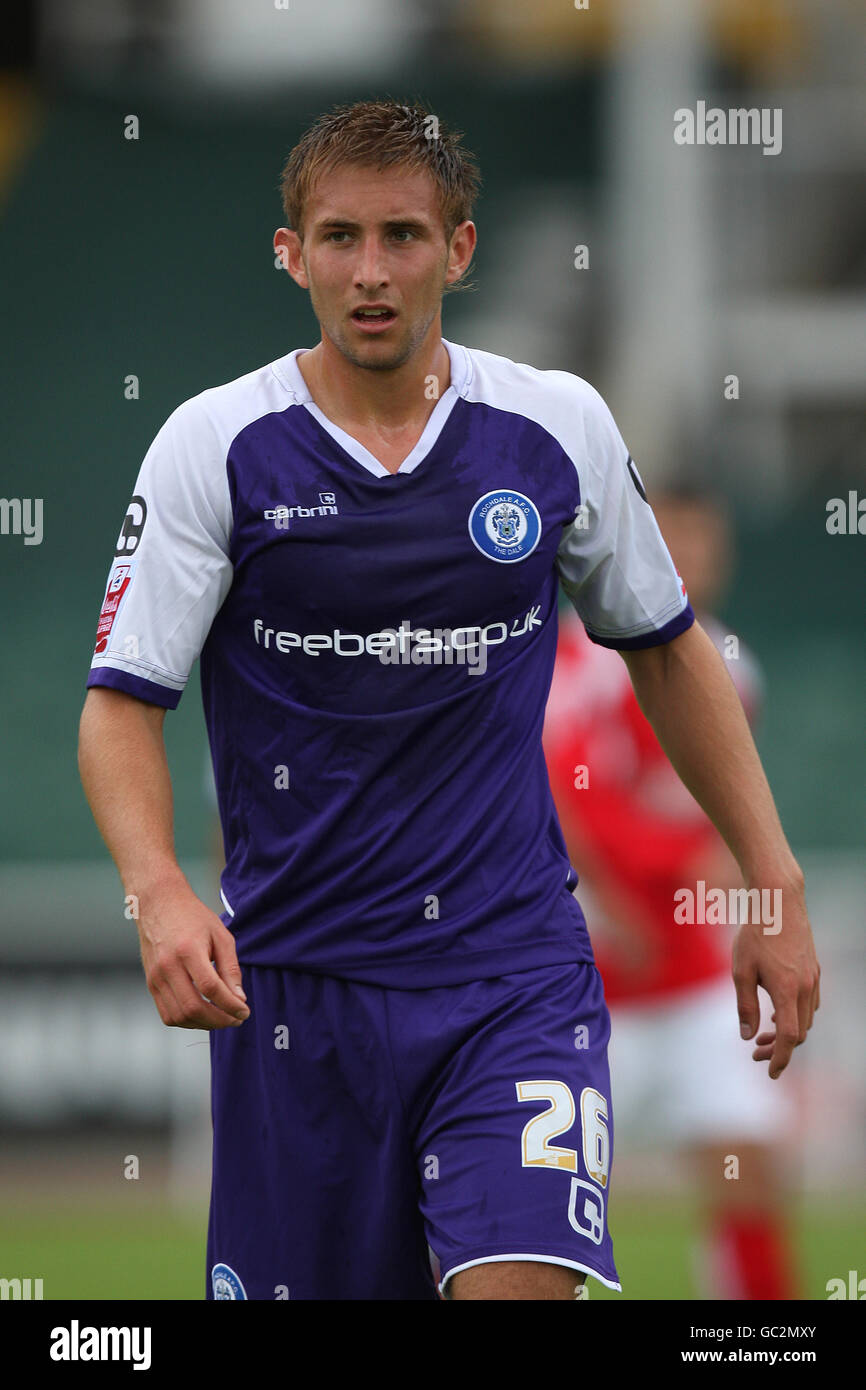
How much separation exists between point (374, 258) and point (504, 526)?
0.48 metres

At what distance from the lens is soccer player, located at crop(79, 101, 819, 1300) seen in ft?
11.1

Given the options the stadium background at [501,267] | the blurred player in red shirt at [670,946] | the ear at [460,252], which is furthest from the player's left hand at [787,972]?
the stadium background at [501,267]

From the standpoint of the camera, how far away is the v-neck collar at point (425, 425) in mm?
3475

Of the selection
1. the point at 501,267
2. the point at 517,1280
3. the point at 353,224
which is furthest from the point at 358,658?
the point at 501,267

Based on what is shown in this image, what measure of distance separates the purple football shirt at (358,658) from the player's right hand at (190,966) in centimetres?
39

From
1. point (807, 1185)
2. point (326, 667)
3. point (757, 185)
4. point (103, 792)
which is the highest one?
point (757, 185)

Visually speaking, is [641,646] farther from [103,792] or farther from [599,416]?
[103,792]

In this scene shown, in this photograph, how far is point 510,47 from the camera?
512 inches

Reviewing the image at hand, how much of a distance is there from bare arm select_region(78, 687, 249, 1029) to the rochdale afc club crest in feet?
1.96

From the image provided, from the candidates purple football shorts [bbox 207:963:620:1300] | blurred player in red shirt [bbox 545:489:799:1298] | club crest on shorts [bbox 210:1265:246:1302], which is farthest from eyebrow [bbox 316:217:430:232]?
blurred player in red shirt [bbox 545:489:799:1298]

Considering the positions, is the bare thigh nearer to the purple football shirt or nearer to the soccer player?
the soccer player

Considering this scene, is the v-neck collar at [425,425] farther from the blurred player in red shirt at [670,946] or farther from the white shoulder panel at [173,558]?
the blurred player in red shirt at [670,946]

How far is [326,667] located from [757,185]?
10.7 meters

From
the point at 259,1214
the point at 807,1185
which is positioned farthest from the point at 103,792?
the point at 807,1185
